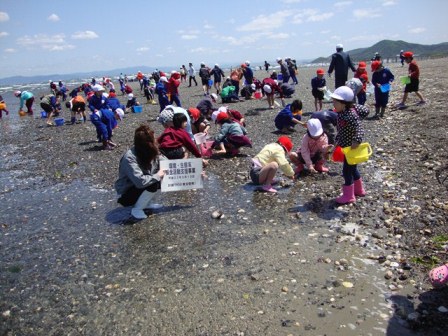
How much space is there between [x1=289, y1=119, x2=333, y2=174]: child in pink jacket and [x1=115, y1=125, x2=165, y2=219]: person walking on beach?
11.4 ft

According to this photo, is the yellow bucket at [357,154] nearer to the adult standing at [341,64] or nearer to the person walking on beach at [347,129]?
the person walking on beach at [347,129]

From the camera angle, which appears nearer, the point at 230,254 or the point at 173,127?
the point at 230,254

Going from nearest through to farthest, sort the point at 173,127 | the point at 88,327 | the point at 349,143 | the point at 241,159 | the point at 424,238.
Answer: the point at 88,327 < the point at 424,238 < the point at 349,143 < the point at 173,127 < the point at 241,159

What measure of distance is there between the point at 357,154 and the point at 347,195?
35.2 inches

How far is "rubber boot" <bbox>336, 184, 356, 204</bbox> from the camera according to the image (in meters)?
6.55

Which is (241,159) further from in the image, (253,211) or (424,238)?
(424,238)

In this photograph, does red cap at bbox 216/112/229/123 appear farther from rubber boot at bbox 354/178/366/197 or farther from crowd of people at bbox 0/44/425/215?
rubber boot at bbox 354/178/366/197

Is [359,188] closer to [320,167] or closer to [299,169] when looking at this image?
[320,167]

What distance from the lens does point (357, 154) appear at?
614 centimetres

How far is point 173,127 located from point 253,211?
2.84 meters

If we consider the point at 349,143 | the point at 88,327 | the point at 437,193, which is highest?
the point at 349,143

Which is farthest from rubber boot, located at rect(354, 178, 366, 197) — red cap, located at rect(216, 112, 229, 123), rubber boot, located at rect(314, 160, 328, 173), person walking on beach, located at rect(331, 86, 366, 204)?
red cap, located at rect(216, 112, 229, 123)

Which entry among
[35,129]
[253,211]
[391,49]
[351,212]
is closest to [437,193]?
[351,212]

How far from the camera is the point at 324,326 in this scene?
12.1 feet
